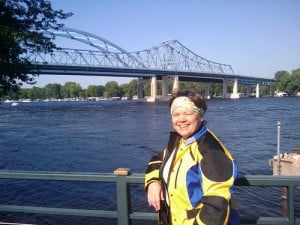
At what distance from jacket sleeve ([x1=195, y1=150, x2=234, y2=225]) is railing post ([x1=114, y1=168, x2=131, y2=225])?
1.07m

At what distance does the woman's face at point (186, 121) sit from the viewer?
Answer: 88.7 inches

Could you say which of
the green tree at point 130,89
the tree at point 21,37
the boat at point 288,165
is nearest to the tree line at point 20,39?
the tree at point 21,37

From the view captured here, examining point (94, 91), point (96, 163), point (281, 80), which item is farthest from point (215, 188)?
point (94, 91)

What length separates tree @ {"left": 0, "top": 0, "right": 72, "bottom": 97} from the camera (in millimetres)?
7047

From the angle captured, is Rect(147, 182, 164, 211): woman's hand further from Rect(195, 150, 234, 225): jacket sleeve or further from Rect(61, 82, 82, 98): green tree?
Rect(61, 82, 82, 98): green tree

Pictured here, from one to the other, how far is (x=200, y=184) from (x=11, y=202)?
9789 mm

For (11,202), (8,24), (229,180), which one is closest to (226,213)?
(229,180)

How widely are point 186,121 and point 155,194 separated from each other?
511 mm

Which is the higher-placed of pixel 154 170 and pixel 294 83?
pixel 294 83

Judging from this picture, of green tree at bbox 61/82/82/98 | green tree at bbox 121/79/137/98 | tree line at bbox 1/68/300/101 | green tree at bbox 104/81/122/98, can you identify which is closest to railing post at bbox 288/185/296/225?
tree line at bbox 1/68/300/101

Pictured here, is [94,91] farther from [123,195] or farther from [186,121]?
[186,121]

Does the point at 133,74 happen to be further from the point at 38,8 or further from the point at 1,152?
the point at 38,8

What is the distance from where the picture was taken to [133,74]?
8881 cm

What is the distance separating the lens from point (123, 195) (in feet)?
9.82
